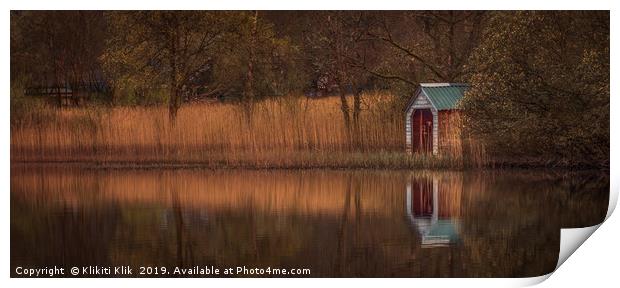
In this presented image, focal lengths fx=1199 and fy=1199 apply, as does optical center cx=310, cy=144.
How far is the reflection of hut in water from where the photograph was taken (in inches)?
358

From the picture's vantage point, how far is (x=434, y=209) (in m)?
9.67

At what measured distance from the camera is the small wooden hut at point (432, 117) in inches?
417

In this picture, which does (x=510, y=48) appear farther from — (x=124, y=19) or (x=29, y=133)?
(x=29, y=133)

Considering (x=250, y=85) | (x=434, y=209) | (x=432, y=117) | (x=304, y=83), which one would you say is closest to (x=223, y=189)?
(x=250, y=85)

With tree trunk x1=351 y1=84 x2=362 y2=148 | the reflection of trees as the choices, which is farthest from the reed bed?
the reflection of trees

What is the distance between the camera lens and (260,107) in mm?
10883

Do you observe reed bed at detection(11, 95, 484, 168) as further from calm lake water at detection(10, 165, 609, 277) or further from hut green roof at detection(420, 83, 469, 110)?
hut green roof at detection(420, 83, 469, 110)

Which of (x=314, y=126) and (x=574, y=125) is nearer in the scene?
(x=574, y=125)

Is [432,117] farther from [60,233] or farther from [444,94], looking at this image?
[60,233]

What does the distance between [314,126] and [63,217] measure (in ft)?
9.01

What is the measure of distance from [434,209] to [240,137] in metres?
2.16

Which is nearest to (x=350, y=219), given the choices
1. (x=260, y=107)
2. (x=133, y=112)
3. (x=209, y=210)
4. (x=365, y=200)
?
(x=365, y=200)

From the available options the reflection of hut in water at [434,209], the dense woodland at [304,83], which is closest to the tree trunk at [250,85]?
the dense woodland at [304,83]

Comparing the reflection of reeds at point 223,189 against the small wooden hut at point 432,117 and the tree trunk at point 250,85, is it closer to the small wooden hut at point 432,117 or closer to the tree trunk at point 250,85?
the small wooden hut at point 432,117
